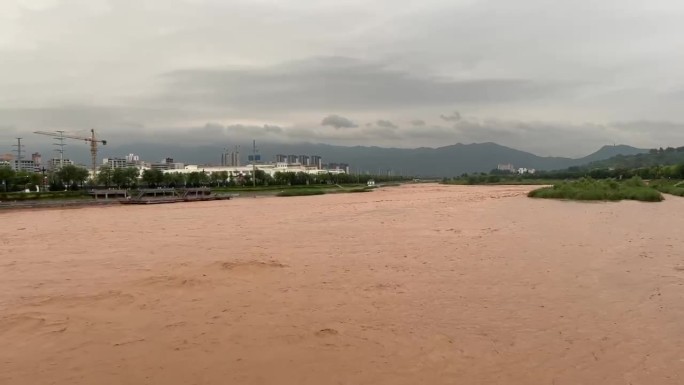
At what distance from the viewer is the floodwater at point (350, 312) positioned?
5.95 meters

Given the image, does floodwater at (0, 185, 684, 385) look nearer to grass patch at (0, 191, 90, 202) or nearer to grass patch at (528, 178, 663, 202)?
grass patch at (528, 178, 663, 202)

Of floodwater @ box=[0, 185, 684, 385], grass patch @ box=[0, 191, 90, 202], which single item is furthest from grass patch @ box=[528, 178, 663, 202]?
grass patch @ box=[0, 191, 90, 202]

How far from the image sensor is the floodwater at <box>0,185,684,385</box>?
5953 millimetres

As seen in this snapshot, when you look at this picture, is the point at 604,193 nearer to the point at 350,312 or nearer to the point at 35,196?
the point at 350,312

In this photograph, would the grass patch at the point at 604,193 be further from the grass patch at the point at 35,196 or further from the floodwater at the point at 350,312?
the grass patch at the point at 35,196

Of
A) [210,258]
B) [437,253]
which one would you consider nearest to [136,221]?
[210,258]

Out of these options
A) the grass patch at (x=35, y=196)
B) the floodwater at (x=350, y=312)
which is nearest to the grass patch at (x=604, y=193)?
the floodwater at (x=350, y=312)

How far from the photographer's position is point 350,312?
850cm

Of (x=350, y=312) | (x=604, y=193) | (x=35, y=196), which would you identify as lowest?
(x=350, y=312)

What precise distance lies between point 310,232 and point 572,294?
43.1 ft

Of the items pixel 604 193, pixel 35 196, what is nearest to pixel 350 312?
pixel 604 193

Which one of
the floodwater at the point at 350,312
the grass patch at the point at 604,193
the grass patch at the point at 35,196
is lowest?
the floodwater at the point at 350,312

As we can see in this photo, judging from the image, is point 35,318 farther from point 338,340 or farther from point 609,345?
point 609,345

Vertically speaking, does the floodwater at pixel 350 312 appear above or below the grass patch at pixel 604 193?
below
